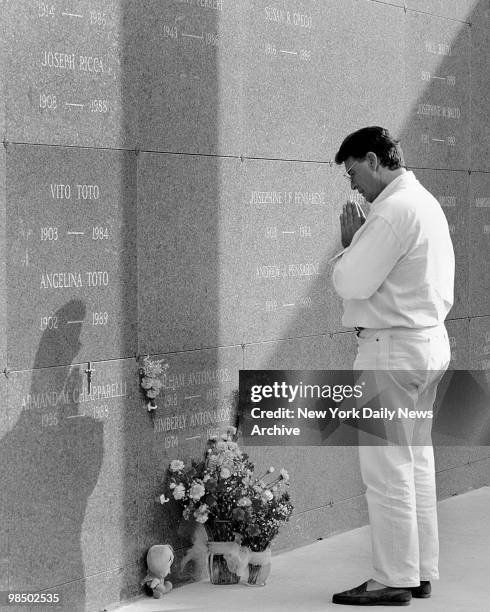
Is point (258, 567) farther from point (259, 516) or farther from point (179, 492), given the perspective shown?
point (179, 492)

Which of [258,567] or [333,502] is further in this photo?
[333,502]

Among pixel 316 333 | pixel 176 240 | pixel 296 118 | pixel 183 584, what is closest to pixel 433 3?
pixel 296 118

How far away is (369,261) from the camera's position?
15.3ft

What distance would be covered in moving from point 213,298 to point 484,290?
8.09 feet

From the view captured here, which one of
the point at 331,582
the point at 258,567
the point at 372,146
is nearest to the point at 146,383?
the point at 258,567

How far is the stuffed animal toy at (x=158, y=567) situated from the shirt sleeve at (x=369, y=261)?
1217 mm

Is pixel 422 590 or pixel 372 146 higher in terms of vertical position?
pixel 372 146

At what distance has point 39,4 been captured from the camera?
449 centimetres

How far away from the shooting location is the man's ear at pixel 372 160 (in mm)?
4848

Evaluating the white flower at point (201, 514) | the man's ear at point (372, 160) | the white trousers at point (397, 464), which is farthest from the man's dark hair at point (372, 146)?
the white flower at point (201, 514)

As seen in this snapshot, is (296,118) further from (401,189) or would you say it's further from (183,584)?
(183,584)

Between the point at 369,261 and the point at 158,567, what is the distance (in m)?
1.42

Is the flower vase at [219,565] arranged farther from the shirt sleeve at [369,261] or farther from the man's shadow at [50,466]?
the shirt sleeve at [369,261]

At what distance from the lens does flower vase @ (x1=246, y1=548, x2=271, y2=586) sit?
203 inches
